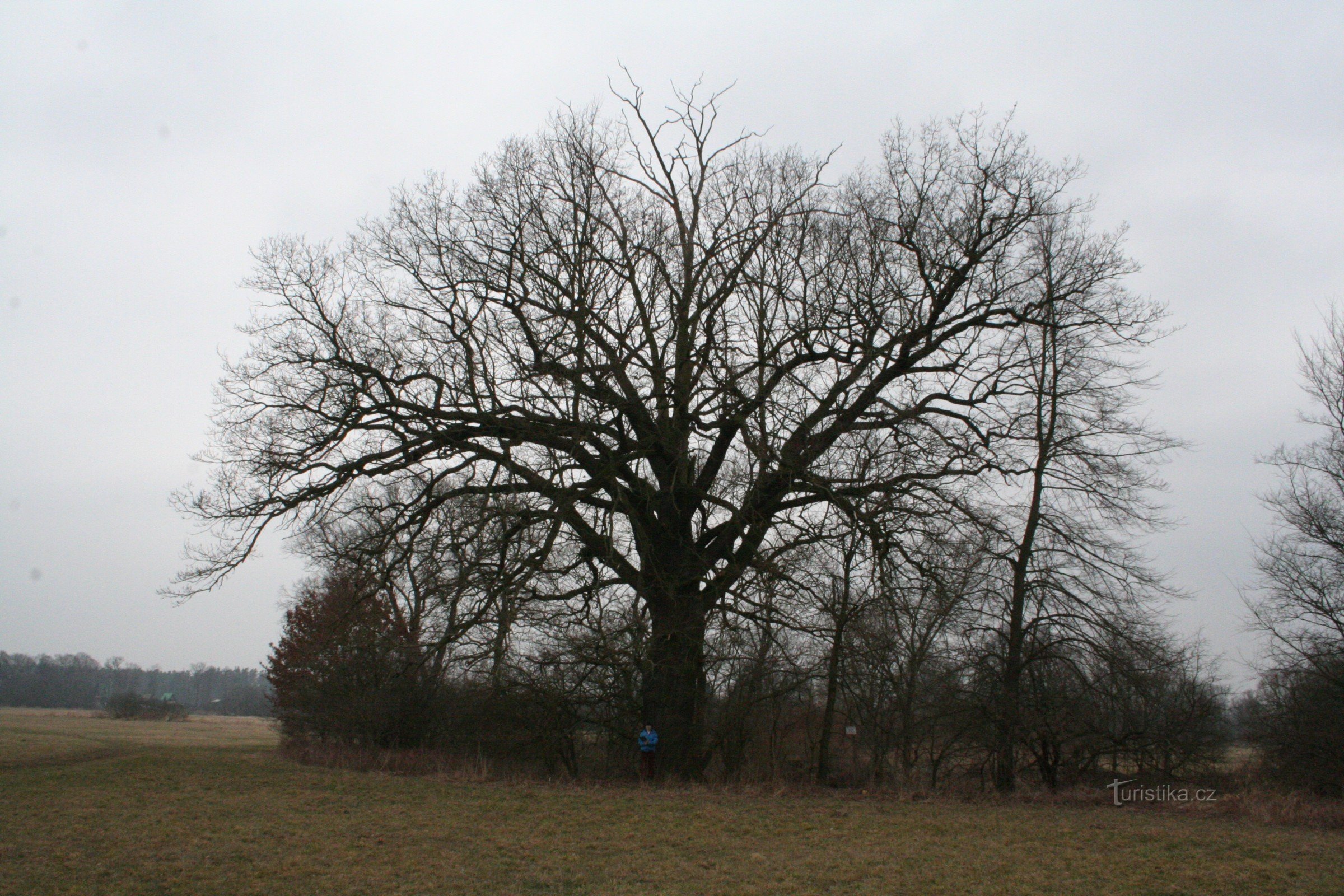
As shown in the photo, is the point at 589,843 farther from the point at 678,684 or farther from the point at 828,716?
the point at 828,716

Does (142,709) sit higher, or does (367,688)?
(367,688)

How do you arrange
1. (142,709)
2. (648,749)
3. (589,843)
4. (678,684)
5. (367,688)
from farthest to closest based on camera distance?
(142,709), (367,688), (678,684), (648,749), (589,843)

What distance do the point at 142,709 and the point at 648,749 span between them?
173 feet

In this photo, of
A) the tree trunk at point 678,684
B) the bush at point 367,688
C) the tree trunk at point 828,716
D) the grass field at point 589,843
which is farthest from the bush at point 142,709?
the tree trunk at point 828,716

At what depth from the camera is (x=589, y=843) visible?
375 inches

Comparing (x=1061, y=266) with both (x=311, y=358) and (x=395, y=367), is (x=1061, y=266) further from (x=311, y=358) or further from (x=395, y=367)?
(x=311, y=358)

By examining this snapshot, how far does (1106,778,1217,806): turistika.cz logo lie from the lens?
548 inches

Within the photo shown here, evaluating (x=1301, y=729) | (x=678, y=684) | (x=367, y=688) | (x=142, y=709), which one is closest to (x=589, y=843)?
(x=678, y=684)

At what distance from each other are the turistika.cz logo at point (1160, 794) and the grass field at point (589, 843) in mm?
2067

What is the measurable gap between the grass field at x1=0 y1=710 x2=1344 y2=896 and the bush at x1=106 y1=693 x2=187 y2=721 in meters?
46.7

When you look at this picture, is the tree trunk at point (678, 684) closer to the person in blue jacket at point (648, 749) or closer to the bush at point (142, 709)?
the person in blue jacket at point (648, 749)

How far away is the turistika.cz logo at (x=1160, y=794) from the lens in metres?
13.9

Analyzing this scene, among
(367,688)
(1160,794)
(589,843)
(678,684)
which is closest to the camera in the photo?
(589,843)

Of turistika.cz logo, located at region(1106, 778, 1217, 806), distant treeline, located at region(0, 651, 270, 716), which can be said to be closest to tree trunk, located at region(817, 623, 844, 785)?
turistika.cz logo, located at region(1106, 778, 1217, 806)
